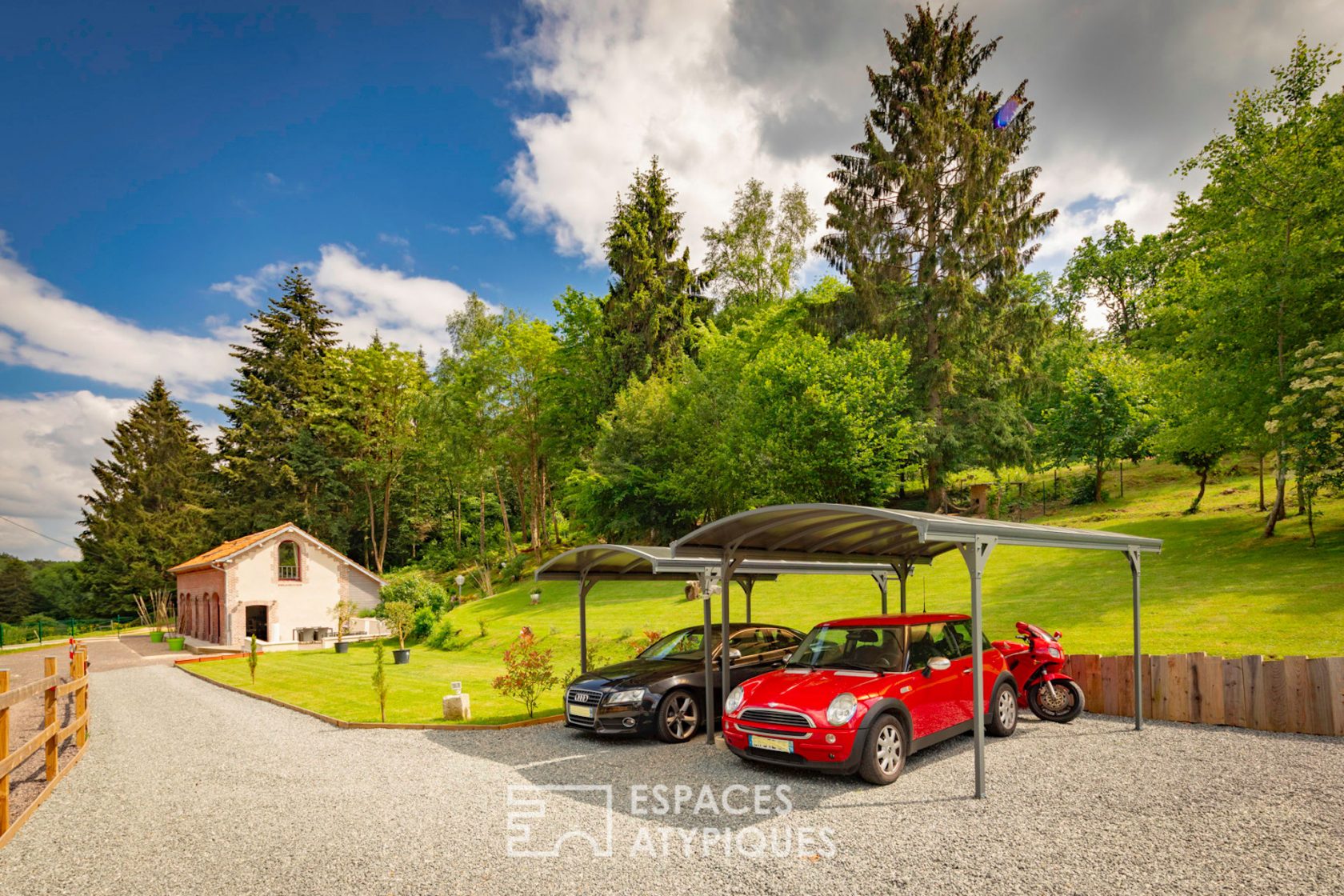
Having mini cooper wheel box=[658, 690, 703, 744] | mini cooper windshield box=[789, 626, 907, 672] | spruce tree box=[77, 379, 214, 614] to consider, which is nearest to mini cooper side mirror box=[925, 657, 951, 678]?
mini cooper windshield box=[789, 626, 907, 672]

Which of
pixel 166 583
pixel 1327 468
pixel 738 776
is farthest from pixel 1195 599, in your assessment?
pixel 166 583

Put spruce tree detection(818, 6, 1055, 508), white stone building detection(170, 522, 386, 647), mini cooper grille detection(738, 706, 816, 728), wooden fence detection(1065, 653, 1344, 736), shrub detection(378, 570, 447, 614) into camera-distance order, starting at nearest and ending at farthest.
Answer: mini cooper grille detection(738, 706, 816, 728) → wooden fence detection(1065, 653, 1344, 736) → spruce tree detection(818, 6, 1055, 508) → shrub detection(378, 570, 447, 614) → white stone building detection(170, 522, 386, 647)

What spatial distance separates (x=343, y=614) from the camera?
31281 mm

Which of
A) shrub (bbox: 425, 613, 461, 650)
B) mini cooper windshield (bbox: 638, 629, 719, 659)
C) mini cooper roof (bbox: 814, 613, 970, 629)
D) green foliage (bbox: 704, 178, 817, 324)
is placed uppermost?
green foliage (bbox: 704, 178, 817, 324)

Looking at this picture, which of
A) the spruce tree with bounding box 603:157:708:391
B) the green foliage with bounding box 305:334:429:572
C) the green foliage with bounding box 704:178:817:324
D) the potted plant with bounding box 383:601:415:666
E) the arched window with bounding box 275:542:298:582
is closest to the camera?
the potted plant with bounding box 383:601:415:666

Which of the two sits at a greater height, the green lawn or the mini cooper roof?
the mini cooper roof

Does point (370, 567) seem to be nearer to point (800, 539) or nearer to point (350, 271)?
point (350, 271)

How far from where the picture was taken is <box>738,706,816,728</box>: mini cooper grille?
291 inches

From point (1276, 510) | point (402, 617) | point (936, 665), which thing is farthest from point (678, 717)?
point (1276, 510)

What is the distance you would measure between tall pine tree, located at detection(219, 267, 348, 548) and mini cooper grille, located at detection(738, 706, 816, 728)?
146ft

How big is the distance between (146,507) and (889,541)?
58.4 meters

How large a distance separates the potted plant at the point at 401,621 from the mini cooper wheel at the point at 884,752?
17.9 meters

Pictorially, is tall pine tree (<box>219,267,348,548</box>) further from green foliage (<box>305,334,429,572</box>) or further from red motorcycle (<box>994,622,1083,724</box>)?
red motorcycle (<box>994,622,1083,724</box>)

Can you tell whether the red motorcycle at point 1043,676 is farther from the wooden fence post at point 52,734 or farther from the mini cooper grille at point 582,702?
the wooden fence post at point 52,734
